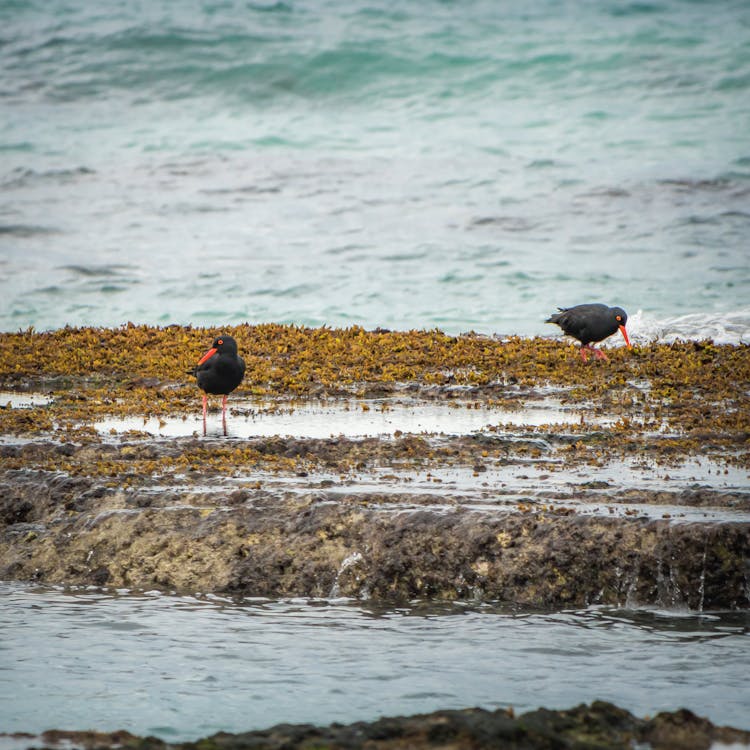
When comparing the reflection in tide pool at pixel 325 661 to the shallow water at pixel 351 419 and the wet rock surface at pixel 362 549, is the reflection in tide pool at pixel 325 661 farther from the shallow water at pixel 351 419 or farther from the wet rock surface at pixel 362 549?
the shallow water at pixel 351 419

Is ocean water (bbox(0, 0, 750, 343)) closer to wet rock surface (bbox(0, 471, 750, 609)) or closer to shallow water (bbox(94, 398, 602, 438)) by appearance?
shallow water (bbox(94, 398, 602, 438))

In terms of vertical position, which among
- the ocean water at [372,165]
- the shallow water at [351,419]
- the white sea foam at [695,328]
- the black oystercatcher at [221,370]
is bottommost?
the shallow water at [351,419]

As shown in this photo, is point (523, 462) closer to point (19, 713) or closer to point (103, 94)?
point (19, 713)

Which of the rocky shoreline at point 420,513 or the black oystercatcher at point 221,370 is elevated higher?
the black oystercatcher at point 221,370

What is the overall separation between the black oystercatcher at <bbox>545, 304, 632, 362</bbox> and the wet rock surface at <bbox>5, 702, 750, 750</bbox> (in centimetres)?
1006

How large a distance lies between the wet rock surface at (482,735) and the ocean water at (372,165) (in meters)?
14.3

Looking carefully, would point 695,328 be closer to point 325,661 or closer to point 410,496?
point 410,496

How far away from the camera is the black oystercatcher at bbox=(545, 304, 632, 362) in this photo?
47.6 ft

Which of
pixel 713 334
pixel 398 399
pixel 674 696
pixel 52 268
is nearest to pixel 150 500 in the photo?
pixel 674 696

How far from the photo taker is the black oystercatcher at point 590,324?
14.5 meters

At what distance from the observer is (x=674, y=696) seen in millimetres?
5078

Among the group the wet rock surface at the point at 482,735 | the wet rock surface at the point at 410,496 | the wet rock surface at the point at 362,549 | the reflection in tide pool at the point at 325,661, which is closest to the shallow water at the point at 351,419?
the wet rock surface at the point at 410,496

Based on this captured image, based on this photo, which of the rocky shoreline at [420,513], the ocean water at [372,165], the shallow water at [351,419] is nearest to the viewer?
the rocky shoreline at [420,513]

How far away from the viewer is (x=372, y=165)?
3909 cm
